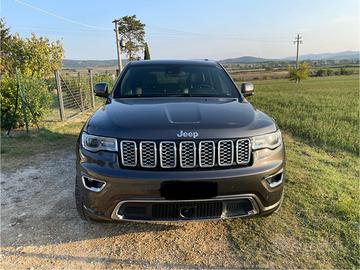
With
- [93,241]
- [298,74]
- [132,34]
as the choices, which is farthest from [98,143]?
[298,74]

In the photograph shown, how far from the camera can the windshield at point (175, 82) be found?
156 inches

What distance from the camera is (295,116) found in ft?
32.8

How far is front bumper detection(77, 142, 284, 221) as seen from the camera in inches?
100

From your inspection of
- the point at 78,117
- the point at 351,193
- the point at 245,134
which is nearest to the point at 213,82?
the point at 245,134

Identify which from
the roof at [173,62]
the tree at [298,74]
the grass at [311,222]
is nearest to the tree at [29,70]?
the roof at [173,62]

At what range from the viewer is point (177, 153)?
2592 millimetres

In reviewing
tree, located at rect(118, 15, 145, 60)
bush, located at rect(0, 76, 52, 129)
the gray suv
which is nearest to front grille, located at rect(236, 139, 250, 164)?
the gray suv

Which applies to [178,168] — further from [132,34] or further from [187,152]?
[132,34]

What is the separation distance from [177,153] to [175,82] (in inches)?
69.4

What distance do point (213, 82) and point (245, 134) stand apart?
172 cm

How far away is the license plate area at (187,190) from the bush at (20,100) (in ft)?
21.8

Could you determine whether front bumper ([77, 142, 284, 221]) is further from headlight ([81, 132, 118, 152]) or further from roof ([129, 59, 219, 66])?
roof ([129, 59, 219, 66])

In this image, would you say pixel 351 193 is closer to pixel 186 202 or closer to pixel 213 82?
pixel 213 82

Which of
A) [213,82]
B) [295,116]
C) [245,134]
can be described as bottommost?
[295,116]
